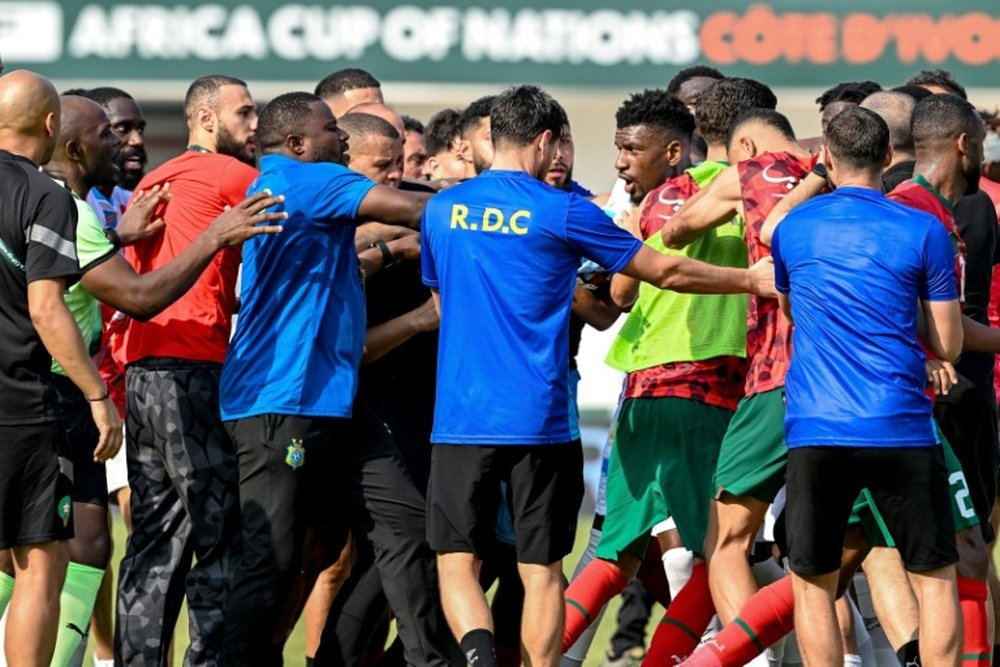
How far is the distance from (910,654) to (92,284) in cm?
331

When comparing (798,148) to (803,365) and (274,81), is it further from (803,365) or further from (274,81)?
(274,81)

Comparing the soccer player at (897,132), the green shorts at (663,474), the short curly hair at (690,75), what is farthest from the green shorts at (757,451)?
the short curly hair at (690,75)

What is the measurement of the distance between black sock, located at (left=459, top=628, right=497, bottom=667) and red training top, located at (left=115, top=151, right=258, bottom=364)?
5.00ft

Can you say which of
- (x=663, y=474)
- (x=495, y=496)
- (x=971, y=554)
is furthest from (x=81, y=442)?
(x=971, y=554)

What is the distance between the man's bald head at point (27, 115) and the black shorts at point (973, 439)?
12.1ft

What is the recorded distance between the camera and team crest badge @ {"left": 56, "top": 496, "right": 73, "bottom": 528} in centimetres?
652

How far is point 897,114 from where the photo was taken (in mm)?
7766

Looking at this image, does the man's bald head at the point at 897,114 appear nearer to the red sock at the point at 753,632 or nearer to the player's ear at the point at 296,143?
the red sock at the point at 753,632

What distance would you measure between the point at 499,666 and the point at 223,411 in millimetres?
1617

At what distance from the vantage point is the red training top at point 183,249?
23.4ft

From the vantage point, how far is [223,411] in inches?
275

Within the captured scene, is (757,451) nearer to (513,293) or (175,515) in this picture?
(513,293)

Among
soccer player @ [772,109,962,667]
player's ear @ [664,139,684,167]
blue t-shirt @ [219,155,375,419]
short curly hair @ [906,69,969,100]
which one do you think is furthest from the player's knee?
short curly hair @ [906,69,969,100]

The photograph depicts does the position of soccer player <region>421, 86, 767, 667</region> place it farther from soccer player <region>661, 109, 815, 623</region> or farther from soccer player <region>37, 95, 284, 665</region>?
soccer player <region>37, 95, 284, 665</region>
